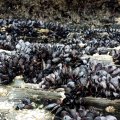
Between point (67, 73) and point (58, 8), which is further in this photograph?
point (58, 8)

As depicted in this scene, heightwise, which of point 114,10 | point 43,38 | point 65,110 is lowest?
point 65,110

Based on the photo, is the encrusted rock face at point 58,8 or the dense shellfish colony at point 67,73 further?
the encrusted rock face at point 58,8

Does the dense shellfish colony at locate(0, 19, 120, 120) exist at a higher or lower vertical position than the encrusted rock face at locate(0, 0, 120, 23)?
lower

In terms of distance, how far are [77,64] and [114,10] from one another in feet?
25.4

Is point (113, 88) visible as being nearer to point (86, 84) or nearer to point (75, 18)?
point (86, 84)

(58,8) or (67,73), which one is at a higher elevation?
(58,8)

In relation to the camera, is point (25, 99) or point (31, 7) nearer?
point (25, 99)

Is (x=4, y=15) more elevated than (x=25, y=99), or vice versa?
(x=4, y=15)

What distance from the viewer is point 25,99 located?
3990mm

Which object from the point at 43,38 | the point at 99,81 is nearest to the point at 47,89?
the point at 99,81

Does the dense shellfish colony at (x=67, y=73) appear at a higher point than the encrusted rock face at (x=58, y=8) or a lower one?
lower

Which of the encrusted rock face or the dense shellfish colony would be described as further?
the encrusted rock face

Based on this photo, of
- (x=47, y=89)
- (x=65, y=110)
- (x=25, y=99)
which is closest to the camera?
(x=65, y=110)

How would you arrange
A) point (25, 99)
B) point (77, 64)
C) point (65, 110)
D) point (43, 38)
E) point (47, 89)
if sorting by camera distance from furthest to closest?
1. point (43, 38)
2. point (77, 64)
3. point (47, 89)
4. point (25, 99)
5. point (65, 110)
